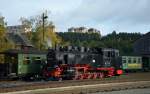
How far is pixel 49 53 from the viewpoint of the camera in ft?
120

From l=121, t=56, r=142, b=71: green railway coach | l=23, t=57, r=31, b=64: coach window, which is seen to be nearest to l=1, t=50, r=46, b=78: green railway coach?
l=23, t=57, r=31, b=64: coach window

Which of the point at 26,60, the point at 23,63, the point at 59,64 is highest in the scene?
the point at 26,60

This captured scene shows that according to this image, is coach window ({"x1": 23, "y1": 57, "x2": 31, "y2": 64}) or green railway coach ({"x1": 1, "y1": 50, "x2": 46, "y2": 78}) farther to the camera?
coach window ({"x1": 23, "y1": 57, "x2": 31, "y2": 64})

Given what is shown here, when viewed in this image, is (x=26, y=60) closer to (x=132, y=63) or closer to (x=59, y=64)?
(x=59, y=64)

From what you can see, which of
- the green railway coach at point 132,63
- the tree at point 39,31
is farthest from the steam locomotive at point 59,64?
the tree at point 39,31

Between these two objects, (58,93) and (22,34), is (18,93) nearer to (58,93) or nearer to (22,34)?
(58,93)

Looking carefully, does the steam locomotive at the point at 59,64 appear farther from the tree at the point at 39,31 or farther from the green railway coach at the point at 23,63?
the tree at the point at 39,31

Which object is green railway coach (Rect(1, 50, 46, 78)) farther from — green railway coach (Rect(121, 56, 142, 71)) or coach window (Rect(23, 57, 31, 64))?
green railway coach (Rect(121, 56, 142, 71))

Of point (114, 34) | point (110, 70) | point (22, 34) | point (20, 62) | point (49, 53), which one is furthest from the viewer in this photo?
point (114, 34)

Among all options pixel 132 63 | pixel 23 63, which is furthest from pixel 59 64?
pixel 132 63

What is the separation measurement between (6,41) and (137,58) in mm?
20987

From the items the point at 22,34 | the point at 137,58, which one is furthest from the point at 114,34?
the point at 137,58

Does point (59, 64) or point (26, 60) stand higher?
point (26, 60)

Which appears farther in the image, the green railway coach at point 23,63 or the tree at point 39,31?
the tree at point 39,31
